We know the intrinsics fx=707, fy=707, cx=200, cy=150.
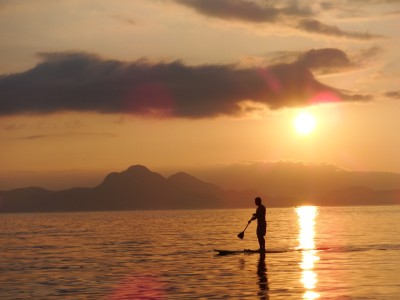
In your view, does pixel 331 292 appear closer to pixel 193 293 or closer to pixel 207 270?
pixel 193 293

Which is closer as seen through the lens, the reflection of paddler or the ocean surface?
the ocean surface

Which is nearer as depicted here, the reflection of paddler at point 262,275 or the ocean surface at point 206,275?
the ocean surface at point 206,275

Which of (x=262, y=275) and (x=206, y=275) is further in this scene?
(x=206, y=275)

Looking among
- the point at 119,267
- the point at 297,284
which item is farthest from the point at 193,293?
the point at 119,267

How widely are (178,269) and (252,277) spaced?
520 cm

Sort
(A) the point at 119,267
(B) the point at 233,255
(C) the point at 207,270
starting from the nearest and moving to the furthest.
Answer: (C) the point at 207,270 < (A) the point at 119,267 < (B) the point at 233,255

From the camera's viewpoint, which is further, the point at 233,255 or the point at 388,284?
the point at 233,255

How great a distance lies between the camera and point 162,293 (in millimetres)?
23438

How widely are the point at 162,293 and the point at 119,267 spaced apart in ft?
36.4

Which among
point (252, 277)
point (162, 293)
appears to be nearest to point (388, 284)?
point (252, 277)

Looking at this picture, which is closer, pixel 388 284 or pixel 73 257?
pixel 388 284

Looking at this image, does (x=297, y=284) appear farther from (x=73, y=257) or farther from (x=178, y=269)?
(x=73, y=257)

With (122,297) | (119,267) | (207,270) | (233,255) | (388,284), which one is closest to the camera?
(122,297)

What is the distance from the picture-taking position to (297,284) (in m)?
25.2
